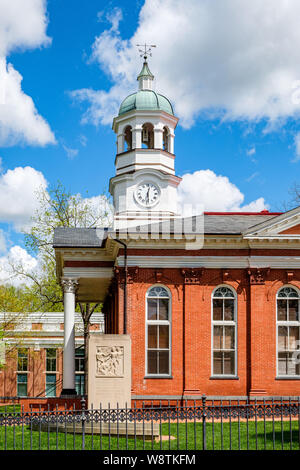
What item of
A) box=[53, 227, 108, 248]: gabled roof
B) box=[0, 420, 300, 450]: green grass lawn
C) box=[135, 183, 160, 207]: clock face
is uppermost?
box=[135, 183, 160, 207]: clock face

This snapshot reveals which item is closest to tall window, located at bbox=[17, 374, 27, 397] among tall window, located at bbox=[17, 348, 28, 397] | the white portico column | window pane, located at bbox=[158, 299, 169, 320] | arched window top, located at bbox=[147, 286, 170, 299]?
tall window, located at bbox=[17, 348, 28, 397]

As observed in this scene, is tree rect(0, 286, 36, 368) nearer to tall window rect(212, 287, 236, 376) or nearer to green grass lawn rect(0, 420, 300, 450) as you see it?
tall window rect(212, 287, 236, 376)

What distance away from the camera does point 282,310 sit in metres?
25.5

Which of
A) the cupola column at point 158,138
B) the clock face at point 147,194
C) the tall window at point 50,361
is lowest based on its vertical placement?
the tall window at point 50,361

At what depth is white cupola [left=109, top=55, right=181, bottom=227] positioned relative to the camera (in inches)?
1436

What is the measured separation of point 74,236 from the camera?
92.5ft

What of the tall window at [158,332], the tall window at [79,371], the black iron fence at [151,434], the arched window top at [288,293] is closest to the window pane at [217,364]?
the tall window at [158,332]

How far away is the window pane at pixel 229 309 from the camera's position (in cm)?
2550

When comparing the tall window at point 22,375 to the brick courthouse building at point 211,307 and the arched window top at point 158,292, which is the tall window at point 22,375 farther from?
the arched window top at point 158,292

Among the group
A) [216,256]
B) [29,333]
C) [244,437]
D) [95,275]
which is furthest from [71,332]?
[29,333]

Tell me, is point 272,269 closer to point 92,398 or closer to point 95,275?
point 95,275

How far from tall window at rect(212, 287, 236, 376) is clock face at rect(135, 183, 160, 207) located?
494 inches

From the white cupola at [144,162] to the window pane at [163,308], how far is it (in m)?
11.2
